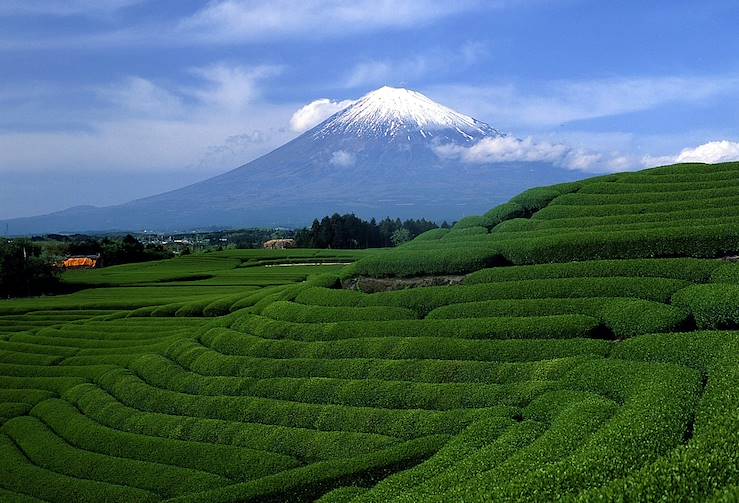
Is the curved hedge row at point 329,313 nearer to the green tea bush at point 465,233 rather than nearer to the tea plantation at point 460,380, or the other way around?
the tea plantation at point 460,380

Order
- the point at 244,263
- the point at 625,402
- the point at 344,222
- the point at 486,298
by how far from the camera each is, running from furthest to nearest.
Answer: the point at 344,222, the point at 244,263, the point at 486,298, the point at 625,402

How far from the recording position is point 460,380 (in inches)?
693

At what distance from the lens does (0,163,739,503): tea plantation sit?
37.6 feet

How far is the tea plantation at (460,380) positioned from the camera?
11.5 meters

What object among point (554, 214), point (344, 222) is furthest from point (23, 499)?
point (344, 222)

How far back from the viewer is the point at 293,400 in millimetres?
19391

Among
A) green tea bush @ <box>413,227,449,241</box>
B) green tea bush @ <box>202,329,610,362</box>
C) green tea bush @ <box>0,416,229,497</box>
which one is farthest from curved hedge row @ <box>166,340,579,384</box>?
green tea bush @ <box>413,227,449,241</box>

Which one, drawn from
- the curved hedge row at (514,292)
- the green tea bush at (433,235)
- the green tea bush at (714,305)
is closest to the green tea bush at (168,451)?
the curved hedge row at (514,292)

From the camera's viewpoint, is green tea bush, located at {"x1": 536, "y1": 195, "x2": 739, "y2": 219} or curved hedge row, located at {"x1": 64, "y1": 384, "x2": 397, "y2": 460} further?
green tea bush, located at {"x1": 536, "y1": 195, "x2": 739, "y2": 219}

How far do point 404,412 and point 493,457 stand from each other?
4.47 m

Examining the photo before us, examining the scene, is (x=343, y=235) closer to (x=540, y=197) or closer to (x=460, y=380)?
(x=540, y=197)

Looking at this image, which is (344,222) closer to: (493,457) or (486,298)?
(486,298)

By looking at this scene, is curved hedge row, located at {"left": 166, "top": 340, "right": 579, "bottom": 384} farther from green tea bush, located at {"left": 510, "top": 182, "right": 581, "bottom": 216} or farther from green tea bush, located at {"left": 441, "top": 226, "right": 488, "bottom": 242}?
green tea bush, located at {"left": 510, "top": 182, "right": 581, "bottom": 216}

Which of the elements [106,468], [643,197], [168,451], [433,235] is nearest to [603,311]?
[643,197]
